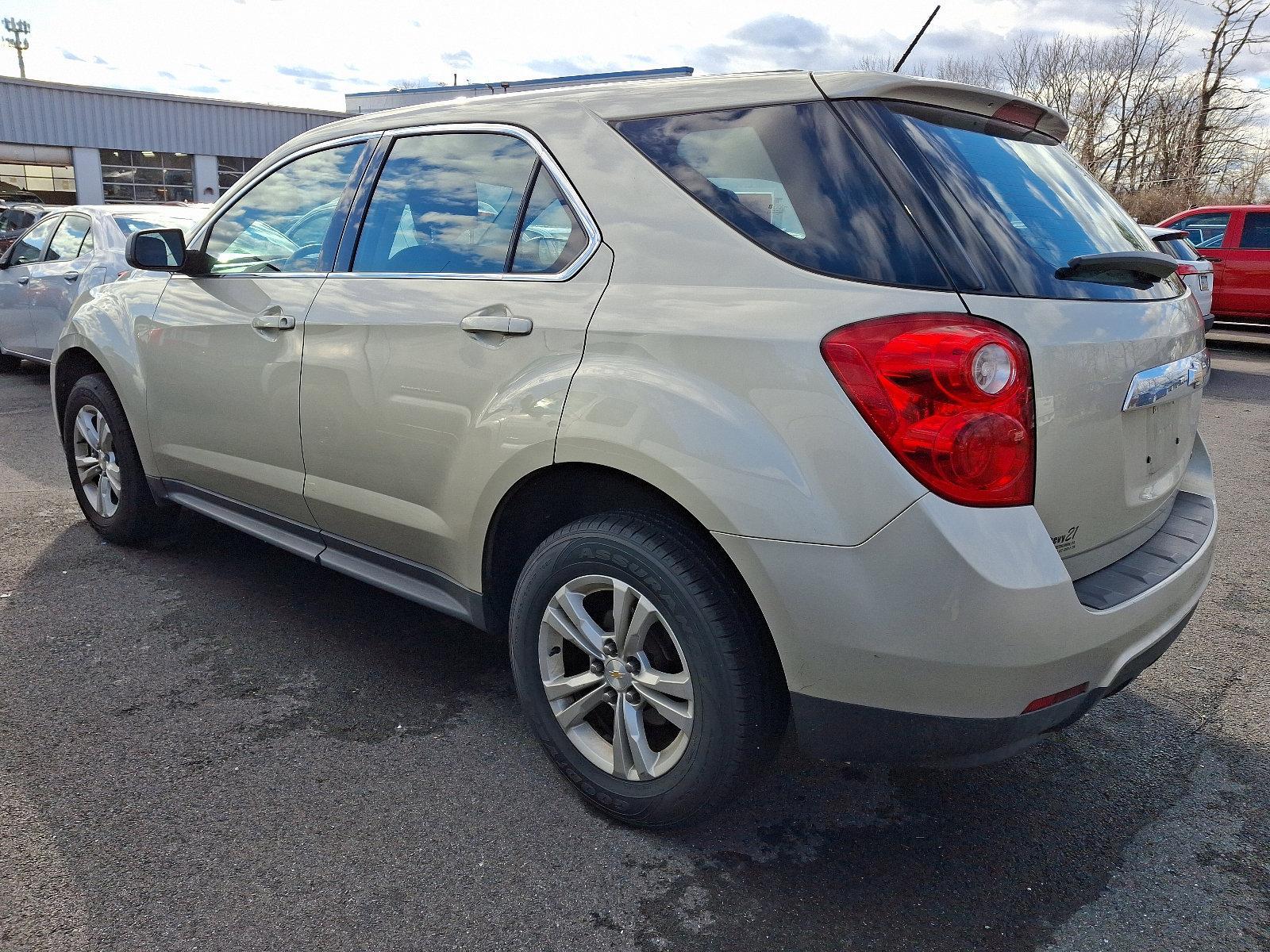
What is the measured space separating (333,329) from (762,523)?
159 cm

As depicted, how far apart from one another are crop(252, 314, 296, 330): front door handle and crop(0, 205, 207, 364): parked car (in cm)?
446

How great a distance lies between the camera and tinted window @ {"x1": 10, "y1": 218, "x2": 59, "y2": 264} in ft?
27.2

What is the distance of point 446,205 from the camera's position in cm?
288

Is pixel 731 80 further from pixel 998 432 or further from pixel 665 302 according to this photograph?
pixel 998 432

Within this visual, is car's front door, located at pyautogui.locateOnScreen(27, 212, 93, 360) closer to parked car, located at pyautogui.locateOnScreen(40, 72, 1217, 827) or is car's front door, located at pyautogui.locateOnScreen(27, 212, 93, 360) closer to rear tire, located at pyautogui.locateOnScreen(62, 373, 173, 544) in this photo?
rear tire, located at pyautogui.locateOnScreen(62, 373, 173, 544)

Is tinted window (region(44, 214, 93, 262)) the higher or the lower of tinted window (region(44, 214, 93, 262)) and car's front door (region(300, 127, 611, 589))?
the lower

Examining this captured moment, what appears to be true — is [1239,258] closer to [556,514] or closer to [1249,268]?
[1249,268]

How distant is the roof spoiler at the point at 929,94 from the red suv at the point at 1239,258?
11986 mm

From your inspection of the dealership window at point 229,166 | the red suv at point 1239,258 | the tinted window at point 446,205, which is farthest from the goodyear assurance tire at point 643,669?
the dealership window at point 229,166

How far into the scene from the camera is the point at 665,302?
2.24 meters

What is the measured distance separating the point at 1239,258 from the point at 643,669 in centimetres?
1356

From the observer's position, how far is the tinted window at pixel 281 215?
3240mm

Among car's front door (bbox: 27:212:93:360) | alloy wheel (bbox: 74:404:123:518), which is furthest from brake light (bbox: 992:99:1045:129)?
car's front door (bbox: 27:212:93:360)

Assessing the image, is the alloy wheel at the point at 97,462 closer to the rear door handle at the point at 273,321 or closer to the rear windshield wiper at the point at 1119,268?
the rear door handle at the point at 273,321
